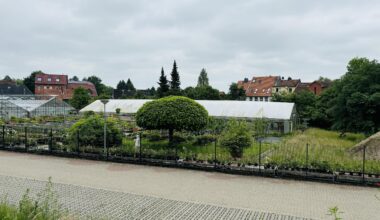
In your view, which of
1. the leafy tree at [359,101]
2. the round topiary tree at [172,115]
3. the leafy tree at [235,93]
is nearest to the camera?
the round topiary tree at [172,115]

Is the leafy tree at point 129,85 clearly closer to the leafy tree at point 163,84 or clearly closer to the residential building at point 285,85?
→ the leafy tree at point 163,84

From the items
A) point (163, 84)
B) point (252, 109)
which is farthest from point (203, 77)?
point (252, 109)

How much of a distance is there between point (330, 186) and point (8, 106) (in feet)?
111

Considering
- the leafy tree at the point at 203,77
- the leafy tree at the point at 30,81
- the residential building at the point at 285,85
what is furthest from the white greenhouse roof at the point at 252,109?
the leafy tree at the point at 30,81

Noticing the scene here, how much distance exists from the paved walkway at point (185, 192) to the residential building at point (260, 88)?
57120 mm

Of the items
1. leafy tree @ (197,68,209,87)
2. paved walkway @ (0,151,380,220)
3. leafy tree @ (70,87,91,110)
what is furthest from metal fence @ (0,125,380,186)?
leafy tree @ (197,68,209,87)

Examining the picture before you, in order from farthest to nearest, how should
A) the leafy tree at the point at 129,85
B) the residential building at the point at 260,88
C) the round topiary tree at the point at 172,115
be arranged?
the leafy tree at the point at 129,85
the residential building at the point at 260,88
the round topiary tree at the point at 172,115

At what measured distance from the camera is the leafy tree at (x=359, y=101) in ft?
80.1

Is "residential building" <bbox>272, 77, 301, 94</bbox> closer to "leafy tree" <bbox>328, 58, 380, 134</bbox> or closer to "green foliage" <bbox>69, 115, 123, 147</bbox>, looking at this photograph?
"leafy tree" <bbox>328, 58, 380, 134</bbox>

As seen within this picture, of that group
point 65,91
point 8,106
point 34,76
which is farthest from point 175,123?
point 34,76

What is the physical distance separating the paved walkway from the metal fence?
0.42 m

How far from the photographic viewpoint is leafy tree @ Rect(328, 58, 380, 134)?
24422 mm

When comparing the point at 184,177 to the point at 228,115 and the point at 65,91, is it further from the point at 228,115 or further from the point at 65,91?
the point at 65,91

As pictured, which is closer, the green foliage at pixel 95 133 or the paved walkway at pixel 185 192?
the paved walkway at pixel 185 192
